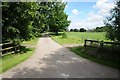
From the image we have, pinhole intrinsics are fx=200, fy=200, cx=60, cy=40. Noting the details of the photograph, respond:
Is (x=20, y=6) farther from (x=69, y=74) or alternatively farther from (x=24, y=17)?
(x=69, y=74)

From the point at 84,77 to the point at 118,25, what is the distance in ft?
19.6

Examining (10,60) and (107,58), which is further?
(107,58)

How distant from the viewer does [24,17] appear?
17969mm

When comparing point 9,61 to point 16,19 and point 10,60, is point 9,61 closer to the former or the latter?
point 10,60

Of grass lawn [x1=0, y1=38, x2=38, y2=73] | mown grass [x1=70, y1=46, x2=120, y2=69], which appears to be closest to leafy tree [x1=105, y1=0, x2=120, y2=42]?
mown grass [x1=70, y1=46, x2=120, y2=69]

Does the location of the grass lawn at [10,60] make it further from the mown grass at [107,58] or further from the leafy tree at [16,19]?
the mown grass at [107,58]

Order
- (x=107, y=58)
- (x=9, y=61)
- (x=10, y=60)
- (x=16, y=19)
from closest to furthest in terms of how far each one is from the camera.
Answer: (x=9, y=61) < (x=10, y=60) < (x=107, y=58) < (x=16, y=19)

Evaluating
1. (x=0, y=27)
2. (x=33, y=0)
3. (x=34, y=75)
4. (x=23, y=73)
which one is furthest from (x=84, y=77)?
(x=33, y=0)

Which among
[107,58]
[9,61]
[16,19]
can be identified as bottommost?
[9,61]

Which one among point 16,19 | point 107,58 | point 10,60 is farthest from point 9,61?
point 107,58

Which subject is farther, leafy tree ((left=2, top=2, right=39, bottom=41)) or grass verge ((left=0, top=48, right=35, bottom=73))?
leafy tree ((left=2, top=2, right=39, bottom=41))

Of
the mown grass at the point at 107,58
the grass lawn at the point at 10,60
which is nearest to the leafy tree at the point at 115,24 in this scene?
the mown grass at the point at 107,58

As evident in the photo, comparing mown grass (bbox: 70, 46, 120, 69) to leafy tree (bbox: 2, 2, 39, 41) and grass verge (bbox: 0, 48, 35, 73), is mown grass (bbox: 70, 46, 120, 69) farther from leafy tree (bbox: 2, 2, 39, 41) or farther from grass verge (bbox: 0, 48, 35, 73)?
leafy tree (bbox: 2, 2, 39, 41)

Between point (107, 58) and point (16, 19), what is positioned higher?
point (16, 19)
